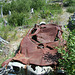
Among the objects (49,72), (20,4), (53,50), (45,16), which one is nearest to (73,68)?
(49,72)

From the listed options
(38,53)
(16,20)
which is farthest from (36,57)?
(16,20)

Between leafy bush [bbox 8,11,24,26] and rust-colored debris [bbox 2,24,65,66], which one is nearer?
rust-colored debris [bbox 2,24,65,66]

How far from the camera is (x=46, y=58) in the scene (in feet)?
10.5

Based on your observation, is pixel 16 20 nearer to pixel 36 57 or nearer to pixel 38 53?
pixel 38 53

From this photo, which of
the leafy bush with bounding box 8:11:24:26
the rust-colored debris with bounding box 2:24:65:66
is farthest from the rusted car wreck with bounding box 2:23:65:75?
the leafy bush with bounding box 8:11:24:26

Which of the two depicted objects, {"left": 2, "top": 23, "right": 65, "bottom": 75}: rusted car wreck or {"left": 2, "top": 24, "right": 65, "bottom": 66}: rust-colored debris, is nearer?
{"left": 2, "top": 23, "right": 65, "bottom": 75}: rusted car wreck

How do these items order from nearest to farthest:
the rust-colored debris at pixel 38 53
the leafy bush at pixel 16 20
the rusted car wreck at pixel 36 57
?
the rusted car wreck at pixel 36 57
the rust-colored debris at pixel 38 53
the leafy bush at pixel 16 20

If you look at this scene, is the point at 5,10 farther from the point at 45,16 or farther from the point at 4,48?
the point at 4,48

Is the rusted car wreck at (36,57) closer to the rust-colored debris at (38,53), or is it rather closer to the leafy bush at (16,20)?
the rust-colored debris at (38,53)

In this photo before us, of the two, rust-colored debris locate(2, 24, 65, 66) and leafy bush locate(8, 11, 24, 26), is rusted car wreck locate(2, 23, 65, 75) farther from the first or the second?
leafy bush locate(8, 11, 24, 26)

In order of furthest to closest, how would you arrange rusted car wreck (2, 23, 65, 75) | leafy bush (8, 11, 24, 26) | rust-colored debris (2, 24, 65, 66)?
leafy bush (8, 11, 24, 26) < rust-colored debris (2, 24, 65, 66) < rusted car wreck (2, 23, 65, 75)

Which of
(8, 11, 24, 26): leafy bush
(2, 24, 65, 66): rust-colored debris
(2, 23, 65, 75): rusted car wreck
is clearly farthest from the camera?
(8, 11, 24, 26): leafy bush

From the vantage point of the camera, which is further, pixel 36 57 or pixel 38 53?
pixel 38 53

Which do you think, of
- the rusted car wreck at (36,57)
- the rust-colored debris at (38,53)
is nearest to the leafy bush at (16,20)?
the rust-colored debris at (38,53)
